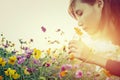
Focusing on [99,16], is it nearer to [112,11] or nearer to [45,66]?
[112,11]

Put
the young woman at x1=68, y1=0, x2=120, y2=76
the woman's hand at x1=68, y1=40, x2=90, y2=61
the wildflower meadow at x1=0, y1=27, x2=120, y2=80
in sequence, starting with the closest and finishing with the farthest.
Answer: the woman's hand at x1=68, y1=40, x2=90, y2=61
the young woman at x1=68, y1=0, x2=120, y2=76
the wildflower meadow at x1=0, y1=27, x2=120, y2=80

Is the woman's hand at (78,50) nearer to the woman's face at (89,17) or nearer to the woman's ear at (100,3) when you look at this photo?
→ the woman's face at (89,17)

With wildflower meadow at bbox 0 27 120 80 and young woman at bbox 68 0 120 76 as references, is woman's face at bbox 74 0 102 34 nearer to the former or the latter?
young woman at bbox 68 0 120 76

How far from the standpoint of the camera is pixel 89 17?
1.81 meters

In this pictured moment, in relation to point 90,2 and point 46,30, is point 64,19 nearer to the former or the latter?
point 46,30

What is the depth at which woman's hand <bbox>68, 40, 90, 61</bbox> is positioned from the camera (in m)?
1.29

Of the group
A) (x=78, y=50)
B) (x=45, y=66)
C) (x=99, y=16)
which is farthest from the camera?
(x=45, y=66)

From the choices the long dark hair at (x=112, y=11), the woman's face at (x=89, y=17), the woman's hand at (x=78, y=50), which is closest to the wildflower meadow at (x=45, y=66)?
the woman's face at (x=89, y=17)

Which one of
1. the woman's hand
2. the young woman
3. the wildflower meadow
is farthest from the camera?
the wildflower meadow

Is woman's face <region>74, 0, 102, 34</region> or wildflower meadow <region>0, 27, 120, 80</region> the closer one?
woman's face <region>74, 0, 102, 34</region>

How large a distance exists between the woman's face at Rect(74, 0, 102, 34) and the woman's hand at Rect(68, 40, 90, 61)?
39 cm

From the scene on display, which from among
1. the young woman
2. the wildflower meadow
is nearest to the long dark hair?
A: the young woman

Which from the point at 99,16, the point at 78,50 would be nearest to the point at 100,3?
the point at 99,16

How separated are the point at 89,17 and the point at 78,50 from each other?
1.78 ft
